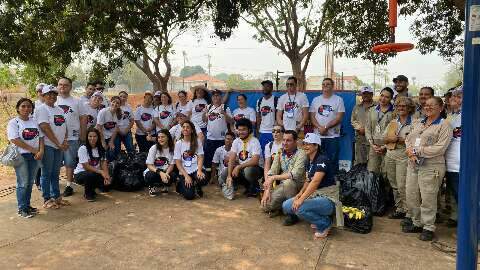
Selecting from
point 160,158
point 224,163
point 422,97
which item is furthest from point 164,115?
point 422,97

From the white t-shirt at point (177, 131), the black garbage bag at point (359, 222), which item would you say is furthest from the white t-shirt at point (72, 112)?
the black garbage bag at point (359, 222)

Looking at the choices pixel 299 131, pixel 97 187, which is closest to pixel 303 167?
pixel 299 131

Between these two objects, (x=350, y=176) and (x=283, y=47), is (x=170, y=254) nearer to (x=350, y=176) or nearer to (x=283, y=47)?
(x=350, y=176)

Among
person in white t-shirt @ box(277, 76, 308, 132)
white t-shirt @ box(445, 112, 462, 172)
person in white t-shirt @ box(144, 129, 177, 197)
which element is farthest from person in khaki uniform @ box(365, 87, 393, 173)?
person in white t-shirt @ box(144, 129, 177, 197)

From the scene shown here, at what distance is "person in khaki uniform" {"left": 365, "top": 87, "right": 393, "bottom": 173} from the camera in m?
5.55

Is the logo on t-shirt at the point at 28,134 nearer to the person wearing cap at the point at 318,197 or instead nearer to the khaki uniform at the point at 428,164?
the person wearing cap at the point at 318,197

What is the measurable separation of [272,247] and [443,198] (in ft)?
8.64

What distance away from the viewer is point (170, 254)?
4203 mm

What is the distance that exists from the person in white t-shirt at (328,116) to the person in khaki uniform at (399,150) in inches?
50.6

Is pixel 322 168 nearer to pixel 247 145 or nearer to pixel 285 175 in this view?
pixel 285 175

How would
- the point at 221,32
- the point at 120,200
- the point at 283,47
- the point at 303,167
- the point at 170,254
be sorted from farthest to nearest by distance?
the point at 283,47
the point at 221,32
the point at 120,200
the point at 303,167
the point at 170,254

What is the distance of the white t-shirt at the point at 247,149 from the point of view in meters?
6.38

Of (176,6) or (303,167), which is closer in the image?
(303,167)

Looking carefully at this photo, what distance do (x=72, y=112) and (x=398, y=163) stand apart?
195 inches
